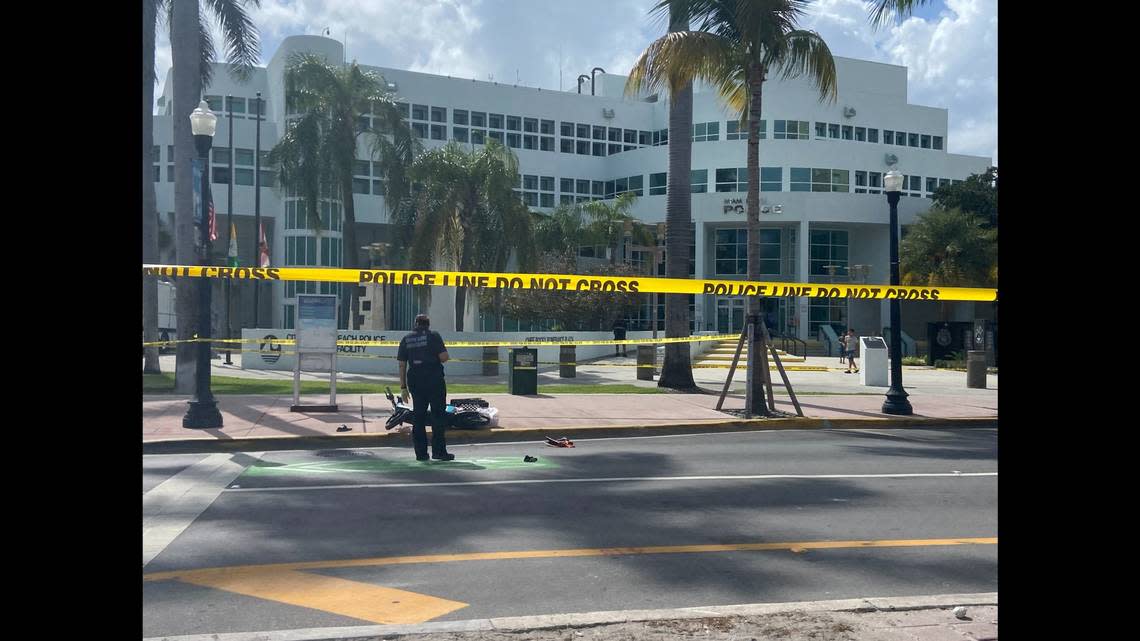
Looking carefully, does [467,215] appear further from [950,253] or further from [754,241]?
[950,253]

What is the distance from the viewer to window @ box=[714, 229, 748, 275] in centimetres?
4991

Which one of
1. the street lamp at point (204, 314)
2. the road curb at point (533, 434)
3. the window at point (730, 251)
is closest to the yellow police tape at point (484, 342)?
the street lamp at point (204, 314)

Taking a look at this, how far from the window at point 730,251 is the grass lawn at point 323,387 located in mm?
27321

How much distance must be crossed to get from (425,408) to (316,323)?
5619 millimetres

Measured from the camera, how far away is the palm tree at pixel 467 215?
32.7m

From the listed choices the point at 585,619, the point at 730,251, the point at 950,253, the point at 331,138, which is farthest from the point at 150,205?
the point at 730,251

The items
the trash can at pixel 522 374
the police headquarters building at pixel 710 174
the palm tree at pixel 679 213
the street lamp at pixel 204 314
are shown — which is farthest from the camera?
the police headquarters building at pixel 710 174

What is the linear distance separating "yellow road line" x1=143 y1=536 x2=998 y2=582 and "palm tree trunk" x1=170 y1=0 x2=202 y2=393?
15.4 metres

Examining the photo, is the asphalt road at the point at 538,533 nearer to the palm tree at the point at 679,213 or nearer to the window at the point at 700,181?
the palm tree at the point at 679,213

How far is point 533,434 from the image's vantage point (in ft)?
46.0
